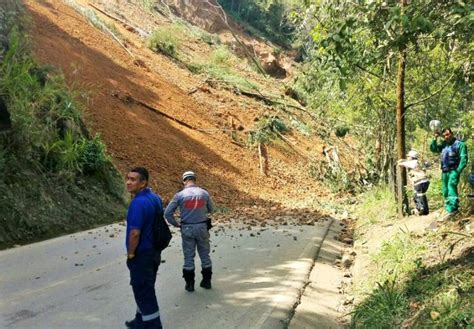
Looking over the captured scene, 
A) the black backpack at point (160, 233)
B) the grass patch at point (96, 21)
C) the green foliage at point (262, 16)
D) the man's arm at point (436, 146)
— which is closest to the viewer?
the black backpack at point (160, 233)

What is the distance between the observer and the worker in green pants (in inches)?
351

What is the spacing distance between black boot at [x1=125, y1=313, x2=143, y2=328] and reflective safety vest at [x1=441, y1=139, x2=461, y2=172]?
6.20 metres

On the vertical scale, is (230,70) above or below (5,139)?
above

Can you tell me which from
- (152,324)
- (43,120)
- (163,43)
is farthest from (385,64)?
(163,43)

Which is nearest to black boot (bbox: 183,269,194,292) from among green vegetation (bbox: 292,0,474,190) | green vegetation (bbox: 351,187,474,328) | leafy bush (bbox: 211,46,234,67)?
green vegetation (bbox: 351,187,474,328)

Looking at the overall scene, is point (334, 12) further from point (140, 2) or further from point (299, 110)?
point (140, 2)

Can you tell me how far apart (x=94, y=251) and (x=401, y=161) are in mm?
6395

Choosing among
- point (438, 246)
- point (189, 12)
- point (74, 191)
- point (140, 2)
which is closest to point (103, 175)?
point (74, 191)

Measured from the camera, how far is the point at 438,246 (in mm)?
7730

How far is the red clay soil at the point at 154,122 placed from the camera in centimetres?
1959

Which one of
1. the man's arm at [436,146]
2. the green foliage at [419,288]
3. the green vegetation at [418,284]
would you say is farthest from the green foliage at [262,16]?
the green foliage at [419,288]

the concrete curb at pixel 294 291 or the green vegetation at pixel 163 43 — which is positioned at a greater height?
the green vegetation at pixel 163 43

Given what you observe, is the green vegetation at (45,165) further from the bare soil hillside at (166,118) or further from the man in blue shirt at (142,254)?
the man in blue shirt at (142,254)

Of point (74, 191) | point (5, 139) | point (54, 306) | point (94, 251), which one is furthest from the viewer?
point (74, 191)
